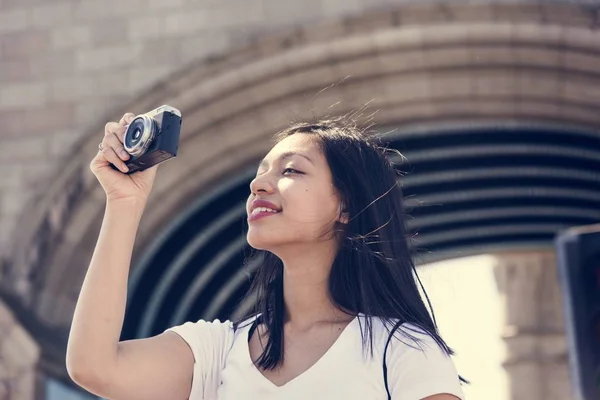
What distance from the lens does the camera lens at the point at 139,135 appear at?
268cm

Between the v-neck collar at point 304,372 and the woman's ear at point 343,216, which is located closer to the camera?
the v-neck collar at point 304,372

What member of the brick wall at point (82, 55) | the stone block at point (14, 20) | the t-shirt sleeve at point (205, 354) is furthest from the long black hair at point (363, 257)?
the stone block at point (14, 20)

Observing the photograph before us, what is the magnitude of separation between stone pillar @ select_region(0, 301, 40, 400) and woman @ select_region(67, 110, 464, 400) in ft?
19.4

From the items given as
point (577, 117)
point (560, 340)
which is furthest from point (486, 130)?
point (560, 340)

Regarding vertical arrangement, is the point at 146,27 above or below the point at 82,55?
above

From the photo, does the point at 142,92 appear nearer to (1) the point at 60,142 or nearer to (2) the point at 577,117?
(1) the point at 60,142

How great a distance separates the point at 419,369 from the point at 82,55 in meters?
7.44

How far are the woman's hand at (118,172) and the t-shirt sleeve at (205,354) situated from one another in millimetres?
340

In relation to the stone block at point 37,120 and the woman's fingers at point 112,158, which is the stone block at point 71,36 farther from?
the woman's fingers at point 112,158

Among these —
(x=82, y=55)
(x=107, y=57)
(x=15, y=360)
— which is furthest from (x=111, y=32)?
(x=15, y=360)

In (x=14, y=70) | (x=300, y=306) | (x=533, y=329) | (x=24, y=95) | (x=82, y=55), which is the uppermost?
(x=82, y=55)

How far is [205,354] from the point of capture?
9.43 feet

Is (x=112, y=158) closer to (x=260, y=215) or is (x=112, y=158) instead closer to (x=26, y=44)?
(x=260, y=215)

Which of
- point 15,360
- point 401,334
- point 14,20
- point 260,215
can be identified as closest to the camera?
point 401,334
